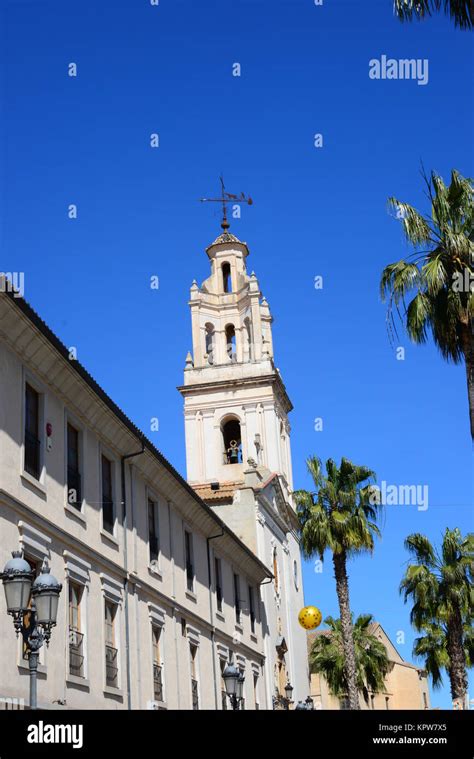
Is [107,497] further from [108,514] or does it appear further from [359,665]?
[359,665]

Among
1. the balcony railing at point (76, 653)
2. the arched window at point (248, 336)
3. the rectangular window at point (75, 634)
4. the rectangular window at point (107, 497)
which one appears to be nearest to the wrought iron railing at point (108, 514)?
the rectangular window at point (107, 497)

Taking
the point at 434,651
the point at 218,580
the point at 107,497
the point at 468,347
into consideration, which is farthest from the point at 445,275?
the point at 434,651

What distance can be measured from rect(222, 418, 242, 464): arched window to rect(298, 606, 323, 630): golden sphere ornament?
693 inches

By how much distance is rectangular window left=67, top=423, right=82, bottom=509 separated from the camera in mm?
20438

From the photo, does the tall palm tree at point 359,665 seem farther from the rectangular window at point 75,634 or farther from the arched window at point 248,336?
the rectangular window at point 75,634

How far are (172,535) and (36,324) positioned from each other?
36.5 feet

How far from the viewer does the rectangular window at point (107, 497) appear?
22.4 m

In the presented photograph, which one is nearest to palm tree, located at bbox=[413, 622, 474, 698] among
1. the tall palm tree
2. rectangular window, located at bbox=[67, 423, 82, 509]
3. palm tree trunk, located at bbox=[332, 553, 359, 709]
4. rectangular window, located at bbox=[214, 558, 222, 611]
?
the tall palm tree

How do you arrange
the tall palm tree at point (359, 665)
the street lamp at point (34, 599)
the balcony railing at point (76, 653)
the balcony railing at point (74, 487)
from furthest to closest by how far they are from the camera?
the tall palm tree at point (359, 665)
the balcony railing at point (74, 487)
the balcony railing at point (76, 653)
the street lamp at point (34, 599)

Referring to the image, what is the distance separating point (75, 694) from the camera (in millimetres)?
19031

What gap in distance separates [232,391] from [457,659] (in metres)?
19.7

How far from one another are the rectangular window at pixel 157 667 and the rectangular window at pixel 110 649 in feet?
9.48

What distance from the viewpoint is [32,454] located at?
736 inches
